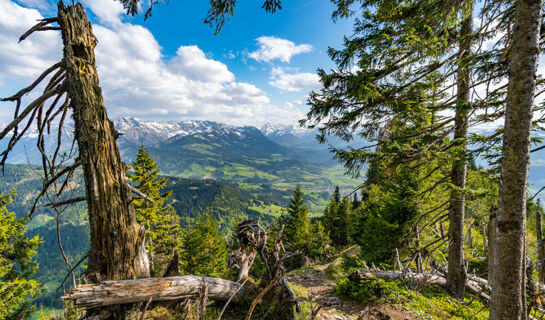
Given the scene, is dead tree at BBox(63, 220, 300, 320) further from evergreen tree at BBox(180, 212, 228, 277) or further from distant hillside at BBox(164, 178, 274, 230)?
distant hillside at BBox(164, 178, 274, 230)

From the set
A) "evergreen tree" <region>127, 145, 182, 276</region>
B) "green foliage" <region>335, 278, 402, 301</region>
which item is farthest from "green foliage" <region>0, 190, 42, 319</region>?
"green foliage" <region>335, 278, 402, 301</region>

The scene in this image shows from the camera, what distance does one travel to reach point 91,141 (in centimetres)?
314

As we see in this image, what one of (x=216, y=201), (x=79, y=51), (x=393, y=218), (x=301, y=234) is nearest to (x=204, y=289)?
(x=79, y=51)

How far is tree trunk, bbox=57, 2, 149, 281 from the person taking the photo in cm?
308

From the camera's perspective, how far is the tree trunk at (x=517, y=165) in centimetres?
270

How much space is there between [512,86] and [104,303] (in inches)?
254

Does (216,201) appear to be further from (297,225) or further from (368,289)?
(368,289)

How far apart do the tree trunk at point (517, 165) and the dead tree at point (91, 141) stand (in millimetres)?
5205

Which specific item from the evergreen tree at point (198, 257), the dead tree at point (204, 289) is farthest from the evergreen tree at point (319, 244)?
the dead tree at point (204, 289)

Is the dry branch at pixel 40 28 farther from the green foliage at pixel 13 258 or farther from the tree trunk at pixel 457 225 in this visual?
the green foliage at pixel 13 258

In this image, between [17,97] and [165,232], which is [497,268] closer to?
[17,97]

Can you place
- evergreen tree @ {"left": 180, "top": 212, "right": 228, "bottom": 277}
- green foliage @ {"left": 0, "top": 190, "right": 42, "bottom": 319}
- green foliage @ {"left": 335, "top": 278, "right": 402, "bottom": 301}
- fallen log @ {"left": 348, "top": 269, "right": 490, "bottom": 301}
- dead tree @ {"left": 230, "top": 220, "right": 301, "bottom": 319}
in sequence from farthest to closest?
1. evergreen tree @ {"left": 180, "top": 212, "right": 228, "bottom": 277}
2. green foliage @ {"left": 0, "top": 190, "right": 42, "bottom": 319}
3. fallen log @ {"left": 348, "top": 269, "right": 490, "bottom": 301}
4. green foliage @ {"left": 335, "top": 278, "right": 402, "bottom": 301}
5. dead tree @ {"left": 230, "top": 220, "right": 301, "bottom": 319}

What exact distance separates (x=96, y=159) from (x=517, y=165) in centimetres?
559

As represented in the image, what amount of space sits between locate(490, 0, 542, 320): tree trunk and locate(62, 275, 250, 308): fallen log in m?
3.41
